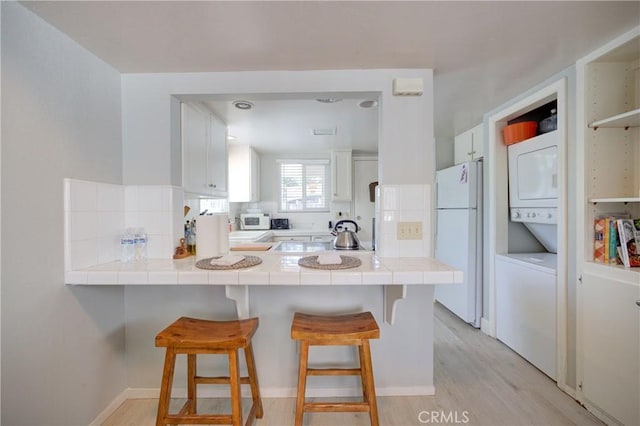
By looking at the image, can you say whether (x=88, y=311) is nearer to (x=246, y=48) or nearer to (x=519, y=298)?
(x=246, y=48)

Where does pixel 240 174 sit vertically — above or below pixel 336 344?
above

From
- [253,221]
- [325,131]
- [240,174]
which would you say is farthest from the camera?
[253,221]

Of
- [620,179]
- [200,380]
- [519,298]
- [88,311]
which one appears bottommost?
[200,380]

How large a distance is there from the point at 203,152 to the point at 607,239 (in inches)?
107

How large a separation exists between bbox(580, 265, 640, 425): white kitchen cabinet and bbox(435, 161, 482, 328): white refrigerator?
103 centimetres

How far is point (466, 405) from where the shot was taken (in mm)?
1592

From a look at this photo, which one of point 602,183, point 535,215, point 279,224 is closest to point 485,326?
point 535,215

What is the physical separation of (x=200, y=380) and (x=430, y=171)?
1.78m

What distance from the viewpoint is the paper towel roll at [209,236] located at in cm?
172

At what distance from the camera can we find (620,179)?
1549mm

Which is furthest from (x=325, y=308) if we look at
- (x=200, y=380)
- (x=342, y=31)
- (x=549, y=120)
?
(x=549, y=120)

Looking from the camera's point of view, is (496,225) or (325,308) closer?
(325,308)

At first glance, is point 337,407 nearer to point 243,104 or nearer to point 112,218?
point 112,218

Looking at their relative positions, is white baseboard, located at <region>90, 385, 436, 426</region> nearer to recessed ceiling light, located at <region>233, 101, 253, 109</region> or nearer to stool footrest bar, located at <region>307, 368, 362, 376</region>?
stool footrest bar, located at <region>307, 368, 362, 376</region>
